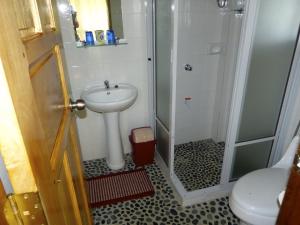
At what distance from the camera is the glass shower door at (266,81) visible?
1407mm

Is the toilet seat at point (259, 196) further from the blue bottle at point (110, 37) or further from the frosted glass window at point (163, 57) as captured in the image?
the blue bottle at point (110, 37)

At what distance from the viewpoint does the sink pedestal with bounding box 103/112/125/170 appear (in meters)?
2.15

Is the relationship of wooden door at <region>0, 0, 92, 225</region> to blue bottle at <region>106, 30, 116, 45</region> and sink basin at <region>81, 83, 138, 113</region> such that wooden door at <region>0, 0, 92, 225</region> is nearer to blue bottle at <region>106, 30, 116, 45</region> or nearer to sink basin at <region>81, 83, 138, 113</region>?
sink basin at <region>81, 83, 138, 113</region>

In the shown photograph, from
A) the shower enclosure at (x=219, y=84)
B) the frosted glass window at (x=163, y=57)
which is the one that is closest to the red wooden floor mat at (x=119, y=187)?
the shower enclosure at (x=219, y=84)

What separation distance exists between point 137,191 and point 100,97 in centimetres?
97

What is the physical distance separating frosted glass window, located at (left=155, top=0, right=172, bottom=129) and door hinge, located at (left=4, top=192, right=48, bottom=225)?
4.73 feet

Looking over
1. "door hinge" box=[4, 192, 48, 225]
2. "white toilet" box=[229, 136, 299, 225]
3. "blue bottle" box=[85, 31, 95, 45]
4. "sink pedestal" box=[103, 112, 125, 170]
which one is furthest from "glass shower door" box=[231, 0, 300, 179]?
"door hinge" box=[4, 192, 48, 225]

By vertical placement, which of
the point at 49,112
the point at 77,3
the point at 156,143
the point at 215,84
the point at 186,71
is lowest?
the point at 156,143

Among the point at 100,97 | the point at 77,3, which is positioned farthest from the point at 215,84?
the point at 77,3

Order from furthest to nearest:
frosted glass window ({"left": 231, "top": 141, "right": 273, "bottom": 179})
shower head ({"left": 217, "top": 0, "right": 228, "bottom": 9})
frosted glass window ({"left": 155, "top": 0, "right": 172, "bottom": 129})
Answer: shower head ({"left": 217, "top": 0, "right": 228, "bottom": 9})
frosted glass window ({"left": 231, "top": 141, "right": 273, "bottom": 179})
frosted glass window ({"left": 155, "top": 0, "right": 172, "bottom": 129})

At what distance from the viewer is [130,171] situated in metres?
2.33

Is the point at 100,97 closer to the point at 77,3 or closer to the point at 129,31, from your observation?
the point at 129,31

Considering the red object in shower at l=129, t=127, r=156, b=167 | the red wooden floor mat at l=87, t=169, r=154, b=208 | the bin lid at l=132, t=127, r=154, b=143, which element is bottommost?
the red wooden floor mat at l=87, t=169, r=154, b=208

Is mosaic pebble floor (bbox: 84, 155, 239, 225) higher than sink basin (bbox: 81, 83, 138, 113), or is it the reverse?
sink basin (bbox: 81, 83, 138, 113)
